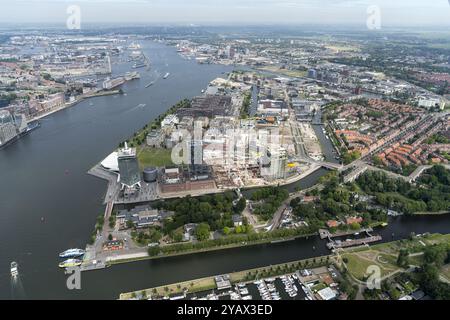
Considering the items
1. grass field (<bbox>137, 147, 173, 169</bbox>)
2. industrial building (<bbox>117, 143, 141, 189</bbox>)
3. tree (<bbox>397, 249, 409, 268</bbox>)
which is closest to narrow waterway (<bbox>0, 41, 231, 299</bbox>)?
industrial building (<bbox>117, 143, 141, 189</bbox>)

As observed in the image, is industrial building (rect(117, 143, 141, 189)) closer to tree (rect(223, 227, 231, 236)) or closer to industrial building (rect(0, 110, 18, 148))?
tree (rect(223, 227, 231, 236))

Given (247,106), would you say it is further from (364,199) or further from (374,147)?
(364,199)

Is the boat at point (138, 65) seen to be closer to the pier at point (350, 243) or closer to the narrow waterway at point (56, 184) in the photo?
the narrow waterway at point (56, 184)

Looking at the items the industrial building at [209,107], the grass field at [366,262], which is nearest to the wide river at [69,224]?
the grass field at [366,262]

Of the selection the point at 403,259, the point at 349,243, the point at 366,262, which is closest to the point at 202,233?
the point at 349,243

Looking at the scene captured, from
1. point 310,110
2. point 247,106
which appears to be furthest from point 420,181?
point 247,106
